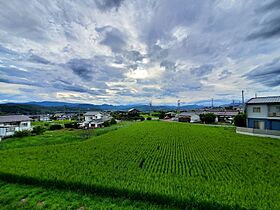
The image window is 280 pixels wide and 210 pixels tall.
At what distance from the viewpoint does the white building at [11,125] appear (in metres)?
31.2

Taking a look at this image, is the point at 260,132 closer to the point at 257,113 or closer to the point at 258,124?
the point at 258,124

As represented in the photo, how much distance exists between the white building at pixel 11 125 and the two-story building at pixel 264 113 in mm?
40773

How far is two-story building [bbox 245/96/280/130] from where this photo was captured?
79.4 feet

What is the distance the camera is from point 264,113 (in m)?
25.3

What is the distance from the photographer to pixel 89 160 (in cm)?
1296

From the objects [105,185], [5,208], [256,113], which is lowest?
[5,208]

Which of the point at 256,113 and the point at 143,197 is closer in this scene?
the point at 143,197

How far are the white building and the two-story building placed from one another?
4077 centimetres

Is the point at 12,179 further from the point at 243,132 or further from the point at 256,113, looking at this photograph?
the point at 256,113

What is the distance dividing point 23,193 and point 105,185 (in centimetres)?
387

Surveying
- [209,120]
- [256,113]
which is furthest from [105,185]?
[209,120]

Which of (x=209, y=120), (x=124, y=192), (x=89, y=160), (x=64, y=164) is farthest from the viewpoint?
(x=209, y=120)

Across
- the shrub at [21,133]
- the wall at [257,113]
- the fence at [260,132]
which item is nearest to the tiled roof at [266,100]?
the wall at [257,113]

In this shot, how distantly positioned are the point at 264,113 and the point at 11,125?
44.7m
